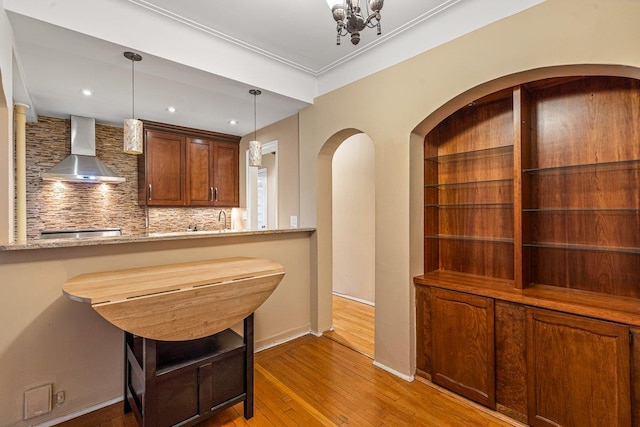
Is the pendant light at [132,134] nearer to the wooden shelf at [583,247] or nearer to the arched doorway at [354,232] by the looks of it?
the arched doorway at [354,232]

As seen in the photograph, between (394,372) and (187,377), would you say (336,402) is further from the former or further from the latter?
(187,377)

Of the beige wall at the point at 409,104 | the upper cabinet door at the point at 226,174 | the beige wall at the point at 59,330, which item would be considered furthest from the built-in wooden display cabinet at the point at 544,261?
the upper cabinet door at the point at 226,174

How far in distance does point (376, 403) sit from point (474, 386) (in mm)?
679

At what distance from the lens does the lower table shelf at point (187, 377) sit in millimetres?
1585

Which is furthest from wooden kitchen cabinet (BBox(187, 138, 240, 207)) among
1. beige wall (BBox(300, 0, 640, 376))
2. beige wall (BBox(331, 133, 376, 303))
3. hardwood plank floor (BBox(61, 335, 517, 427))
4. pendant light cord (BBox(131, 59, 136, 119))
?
hardwood plank floor (BBox(61, 335, 517, 427))

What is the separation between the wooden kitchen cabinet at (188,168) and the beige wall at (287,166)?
1.07 meters

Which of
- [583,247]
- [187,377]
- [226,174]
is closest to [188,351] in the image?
[187,377]

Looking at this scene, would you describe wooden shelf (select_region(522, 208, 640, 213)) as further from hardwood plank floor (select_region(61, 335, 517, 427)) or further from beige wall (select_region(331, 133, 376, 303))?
beige wall (select_region(331, 133, 376, 303))

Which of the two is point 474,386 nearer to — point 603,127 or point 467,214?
point 467,214

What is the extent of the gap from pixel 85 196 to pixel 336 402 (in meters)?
4.10

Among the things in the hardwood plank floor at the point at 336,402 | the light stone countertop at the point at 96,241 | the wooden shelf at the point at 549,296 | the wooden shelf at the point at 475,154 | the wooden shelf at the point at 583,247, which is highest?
the wooden shelf at the point at 475,154

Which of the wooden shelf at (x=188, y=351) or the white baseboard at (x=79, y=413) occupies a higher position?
the wooden shelf at (x=188, y=351)

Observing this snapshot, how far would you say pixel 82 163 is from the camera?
3760mm

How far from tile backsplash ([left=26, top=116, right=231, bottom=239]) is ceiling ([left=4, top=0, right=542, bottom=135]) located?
0.55m
